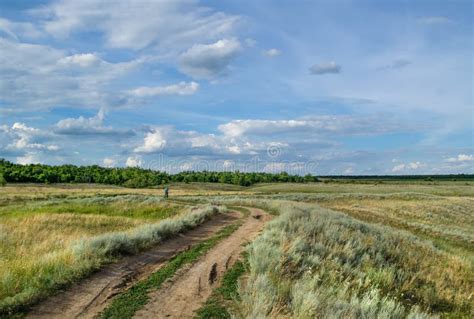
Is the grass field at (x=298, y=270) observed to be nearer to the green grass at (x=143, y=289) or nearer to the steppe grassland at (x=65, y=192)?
the green grass at (x=143, y=289)

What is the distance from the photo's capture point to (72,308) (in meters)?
8.31

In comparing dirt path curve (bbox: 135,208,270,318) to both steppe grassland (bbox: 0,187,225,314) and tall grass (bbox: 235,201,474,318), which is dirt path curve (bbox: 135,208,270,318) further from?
steppe grassland (bbox: 0,187,225,314)

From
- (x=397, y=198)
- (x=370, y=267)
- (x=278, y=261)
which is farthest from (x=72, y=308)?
(x=397, y=198)

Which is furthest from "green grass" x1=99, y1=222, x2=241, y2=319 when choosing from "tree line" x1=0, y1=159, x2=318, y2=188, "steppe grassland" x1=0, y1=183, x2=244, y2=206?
"tree line" x1=0, y1=159, x2=318, y2=188

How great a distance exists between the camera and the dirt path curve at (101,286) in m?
8.13

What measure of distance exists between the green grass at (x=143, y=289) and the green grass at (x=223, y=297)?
1319 mm

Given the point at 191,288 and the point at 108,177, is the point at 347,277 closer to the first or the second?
the point at 191,288

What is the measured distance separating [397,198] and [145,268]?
62326mm

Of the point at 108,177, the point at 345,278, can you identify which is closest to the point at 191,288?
the point at 345,278

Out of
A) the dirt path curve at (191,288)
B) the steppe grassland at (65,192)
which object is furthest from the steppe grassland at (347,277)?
the steppe grassland at (65,192)

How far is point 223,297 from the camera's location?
917 cm

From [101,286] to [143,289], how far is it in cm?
101

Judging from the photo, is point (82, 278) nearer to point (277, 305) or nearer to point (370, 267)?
point (277, 305)

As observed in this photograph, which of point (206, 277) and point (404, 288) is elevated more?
point (206, 277)
